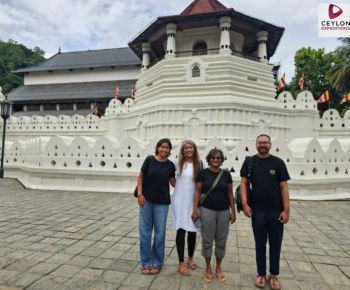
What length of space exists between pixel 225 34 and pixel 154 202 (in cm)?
1544

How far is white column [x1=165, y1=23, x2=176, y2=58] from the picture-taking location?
55.9ft

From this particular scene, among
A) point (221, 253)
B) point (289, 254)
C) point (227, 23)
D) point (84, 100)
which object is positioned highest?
point (227, 23)

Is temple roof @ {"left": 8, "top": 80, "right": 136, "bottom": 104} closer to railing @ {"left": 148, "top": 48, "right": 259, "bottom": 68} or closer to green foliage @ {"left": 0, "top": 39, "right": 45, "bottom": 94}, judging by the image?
railing @ {"left": 148, "top": 48, "right": 259, "bottom": 68}

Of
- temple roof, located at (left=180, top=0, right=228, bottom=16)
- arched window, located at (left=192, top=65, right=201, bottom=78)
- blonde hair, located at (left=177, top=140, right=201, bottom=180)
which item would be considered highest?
temple roof, located at (left=180, top=0, right=228, bottom=16)

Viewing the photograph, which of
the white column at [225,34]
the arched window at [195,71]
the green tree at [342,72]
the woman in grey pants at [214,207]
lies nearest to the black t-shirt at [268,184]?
the woman in grey pants at [214,207]

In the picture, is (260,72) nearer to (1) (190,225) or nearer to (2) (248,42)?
(2) (248,42)

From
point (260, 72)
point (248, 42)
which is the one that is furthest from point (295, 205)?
point (248, 42)

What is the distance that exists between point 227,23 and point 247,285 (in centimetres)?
1624

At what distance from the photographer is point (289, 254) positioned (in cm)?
431

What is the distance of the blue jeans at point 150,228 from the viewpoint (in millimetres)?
3531

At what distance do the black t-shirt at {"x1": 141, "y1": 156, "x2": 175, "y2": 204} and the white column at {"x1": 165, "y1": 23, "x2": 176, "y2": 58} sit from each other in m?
15.2

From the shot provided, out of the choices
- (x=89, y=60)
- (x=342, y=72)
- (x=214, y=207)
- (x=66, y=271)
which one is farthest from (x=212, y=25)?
(x=89, y=60)

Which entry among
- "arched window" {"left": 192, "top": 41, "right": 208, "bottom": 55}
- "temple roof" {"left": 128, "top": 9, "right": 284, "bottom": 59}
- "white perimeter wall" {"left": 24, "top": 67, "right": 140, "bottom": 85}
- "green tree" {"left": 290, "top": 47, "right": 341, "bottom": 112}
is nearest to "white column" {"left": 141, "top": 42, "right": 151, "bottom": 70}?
"temple roof" {"left": 128, "top": 9, "right": 284, "bottom": 59}

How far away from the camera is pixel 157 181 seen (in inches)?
138
